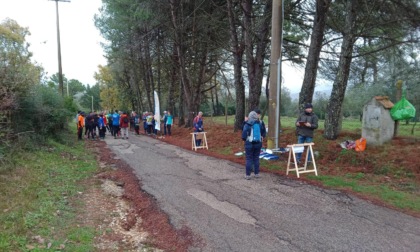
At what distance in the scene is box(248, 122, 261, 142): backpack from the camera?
7.95 meters

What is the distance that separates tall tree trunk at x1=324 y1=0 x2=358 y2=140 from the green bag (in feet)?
5.50

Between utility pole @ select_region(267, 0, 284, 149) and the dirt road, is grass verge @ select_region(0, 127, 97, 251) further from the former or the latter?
utility pole @ select_region(267, 0, 284, 149)

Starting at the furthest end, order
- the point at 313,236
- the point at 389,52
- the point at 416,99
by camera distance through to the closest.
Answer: the point at 416,99 → the point at 389,52 → the point at 313,236

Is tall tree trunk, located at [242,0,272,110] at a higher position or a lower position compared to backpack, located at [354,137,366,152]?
higher

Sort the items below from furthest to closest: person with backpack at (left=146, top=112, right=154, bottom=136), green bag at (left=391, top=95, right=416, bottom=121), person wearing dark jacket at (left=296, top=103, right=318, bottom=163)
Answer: person with backpack at (left=146, top=112, right=154, bottom=136), green bag at (left=391, top=95, right=416, bottom=121), person wearing dark jacket at (left=296, top=103, right=318, bottom=163)

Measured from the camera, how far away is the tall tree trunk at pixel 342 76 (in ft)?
33.8

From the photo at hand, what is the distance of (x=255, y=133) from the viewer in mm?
7988

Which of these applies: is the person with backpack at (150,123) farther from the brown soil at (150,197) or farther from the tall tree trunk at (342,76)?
the tall tree trunk at (342,76)

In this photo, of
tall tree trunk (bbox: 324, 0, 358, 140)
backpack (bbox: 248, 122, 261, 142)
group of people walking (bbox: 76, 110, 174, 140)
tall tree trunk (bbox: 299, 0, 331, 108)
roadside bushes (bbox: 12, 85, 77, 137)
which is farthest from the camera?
group of people walking (bbox: 76, 110, 174, 140)

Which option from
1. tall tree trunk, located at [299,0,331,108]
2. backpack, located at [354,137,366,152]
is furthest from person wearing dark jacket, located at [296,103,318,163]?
tall tree trunk, located at [299,0,331,108]

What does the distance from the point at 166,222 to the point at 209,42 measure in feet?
46.7

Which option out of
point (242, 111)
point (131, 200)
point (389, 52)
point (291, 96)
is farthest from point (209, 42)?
point (291, 96)

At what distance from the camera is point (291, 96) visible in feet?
183

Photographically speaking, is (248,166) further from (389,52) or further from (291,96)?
(291,96)
